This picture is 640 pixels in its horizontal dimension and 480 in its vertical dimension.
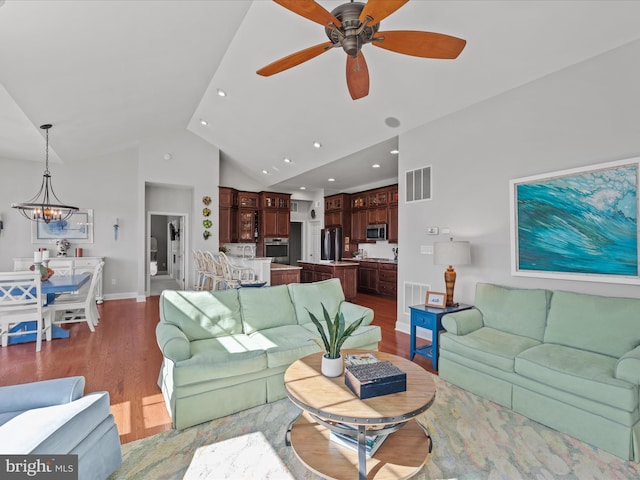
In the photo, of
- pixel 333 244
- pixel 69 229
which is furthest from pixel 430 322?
pixel 69 229

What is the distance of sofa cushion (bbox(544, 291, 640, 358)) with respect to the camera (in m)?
2.34

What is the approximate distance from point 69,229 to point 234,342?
20.2 feet

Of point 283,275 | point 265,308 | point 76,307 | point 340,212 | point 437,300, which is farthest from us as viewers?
point 340,212

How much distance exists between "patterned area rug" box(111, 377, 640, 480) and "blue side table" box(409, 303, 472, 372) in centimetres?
91

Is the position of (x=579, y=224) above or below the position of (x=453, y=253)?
above

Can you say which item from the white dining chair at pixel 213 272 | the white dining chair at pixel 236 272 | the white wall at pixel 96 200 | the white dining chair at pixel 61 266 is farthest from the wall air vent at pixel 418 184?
the white dining chair at pixel 61 266

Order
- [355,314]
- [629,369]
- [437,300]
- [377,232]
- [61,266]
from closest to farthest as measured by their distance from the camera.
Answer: [629,369] → [355,314] → [437,300] → [61,266] → [377,232]

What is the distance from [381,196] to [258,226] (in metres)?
3.54

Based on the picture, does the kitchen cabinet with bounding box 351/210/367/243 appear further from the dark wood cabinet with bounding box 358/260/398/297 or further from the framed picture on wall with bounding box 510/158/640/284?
the framed picture on wall with bounding box 510/158/640/284

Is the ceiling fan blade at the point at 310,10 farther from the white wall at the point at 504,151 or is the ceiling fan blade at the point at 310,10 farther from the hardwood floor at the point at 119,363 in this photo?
the hardwood floor at the point at 119,363

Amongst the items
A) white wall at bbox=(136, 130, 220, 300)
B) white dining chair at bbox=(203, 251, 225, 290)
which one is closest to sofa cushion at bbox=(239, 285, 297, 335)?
white dining chair at bbox=(203, 251, 225, 290)

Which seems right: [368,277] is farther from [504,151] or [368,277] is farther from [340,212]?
[504,151]

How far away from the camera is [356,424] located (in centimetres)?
156

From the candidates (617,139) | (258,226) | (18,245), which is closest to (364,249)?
(258,226)
